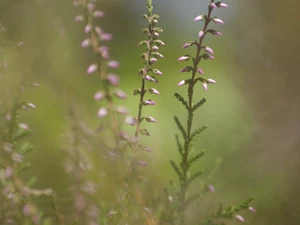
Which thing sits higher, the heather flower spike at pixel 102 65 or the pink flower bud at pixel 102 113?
the heather flower spike at pixel 102 65

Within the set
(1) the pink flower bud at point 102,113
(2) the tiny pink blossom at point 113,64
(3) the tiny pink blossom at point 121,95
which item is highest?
(2) the tiny pink blossom at point 113,64

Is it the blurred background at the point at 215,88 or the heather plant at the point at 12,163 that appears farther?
the blurred background at the point at 215,88

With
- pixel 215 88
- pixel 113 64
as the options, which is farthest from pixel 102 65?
pixel 215 88

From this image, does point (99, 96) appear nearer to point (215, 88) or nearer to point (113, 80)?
point (113, 80)

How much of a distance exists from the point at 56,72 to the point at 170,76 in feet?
2.96

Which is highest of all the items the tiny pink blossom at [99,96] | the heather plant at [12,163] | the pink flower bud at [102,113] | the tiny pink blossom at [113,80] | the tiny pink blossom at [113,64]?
the tiny pink blossom at [113,64]

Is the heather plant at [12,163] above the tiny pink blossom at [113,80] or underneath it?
underneath

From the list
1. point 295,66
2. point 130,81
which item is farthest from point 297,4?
point 130,81

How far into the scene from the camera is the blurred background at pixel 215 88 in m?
0.36

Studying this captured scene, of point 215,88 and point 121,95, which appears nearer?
point 121,95

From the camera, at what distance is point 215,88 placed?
4.10ft

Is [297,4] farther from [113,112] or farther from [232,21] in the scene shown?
[113,112]

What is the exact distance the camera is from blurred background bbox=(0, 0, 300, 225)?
0.36m

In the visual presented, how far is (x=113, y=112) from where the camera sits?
211 mm
